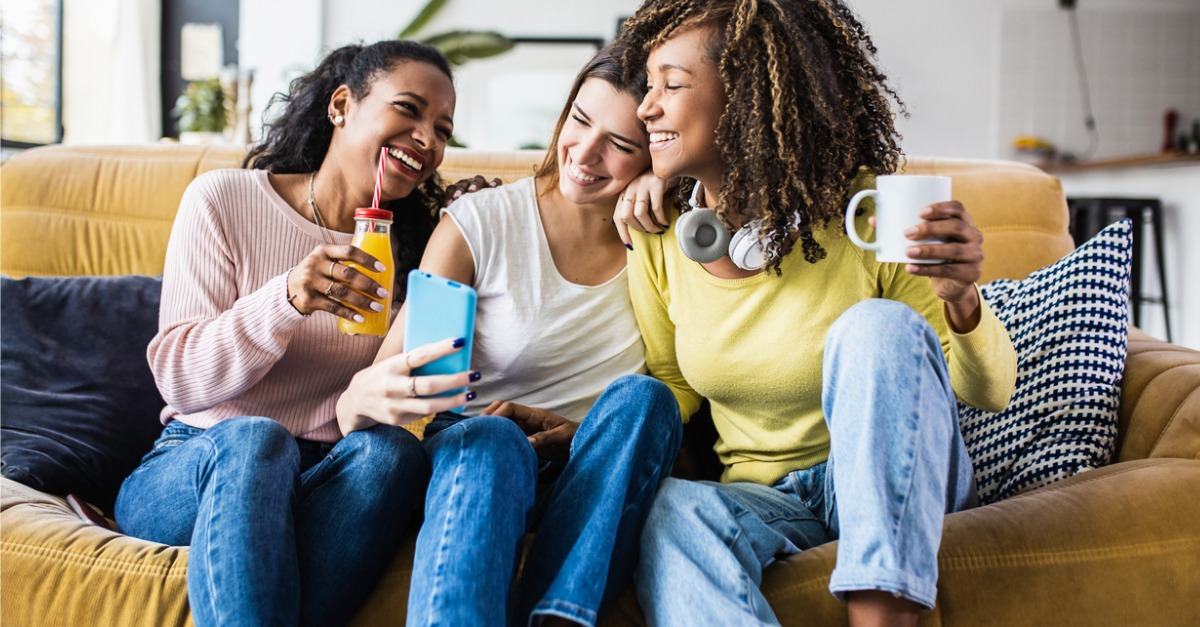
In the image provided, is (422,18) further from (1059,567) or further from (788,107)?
(1059,567)

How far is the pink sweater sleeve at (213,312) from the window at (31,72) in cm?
352

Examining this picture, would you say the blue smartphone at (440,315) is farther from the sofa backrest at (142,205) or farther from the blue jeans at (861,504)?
the sofa backrest at (142,205)

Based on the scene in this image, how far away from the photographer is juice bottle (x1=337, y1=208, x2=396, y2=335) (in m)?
1.29

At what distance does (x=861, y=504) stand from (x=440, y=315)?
53 centimetres

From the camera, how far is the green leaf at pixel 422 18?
16.5 ft

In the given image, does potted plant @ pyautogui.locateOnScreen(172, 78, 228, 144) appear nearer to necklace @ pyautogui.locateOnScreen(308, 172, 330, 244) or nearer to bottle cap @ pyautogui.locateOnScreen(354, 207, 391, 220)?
necklace @ pyautogui.locateOnScreen(308, 172, 330, 244)

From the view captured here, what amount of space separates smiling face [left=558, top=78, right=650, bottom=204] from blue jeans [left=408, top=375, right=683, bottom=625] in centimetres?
39

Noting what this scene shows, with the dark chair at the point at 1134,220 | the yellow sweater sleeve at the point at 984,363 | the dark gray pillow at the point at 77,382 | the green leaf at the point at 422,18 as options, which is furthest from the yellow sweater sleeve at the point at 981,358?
the green leaf at the point at 422,18

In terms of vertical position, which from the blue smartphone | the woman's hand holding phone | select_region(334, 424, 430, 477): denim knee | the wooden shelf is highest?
the wooden shelf

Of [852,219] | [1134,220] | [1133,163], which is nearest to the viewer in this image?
[852,219]

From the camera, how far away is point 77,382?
165cm

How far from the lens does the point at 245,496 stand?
1144 millimetres

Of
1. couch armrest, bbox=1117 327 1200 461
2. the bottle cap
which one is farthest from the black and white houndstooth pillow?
the bottle cap

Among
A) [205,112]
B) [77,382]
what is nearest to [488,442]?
[77,382]
